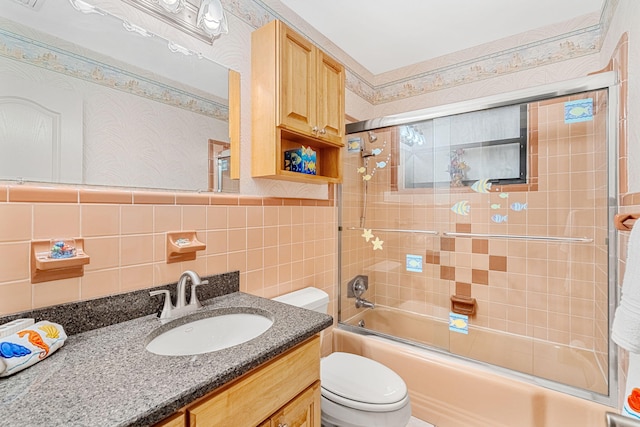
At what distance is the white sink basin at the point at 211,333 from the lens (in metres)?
0.98

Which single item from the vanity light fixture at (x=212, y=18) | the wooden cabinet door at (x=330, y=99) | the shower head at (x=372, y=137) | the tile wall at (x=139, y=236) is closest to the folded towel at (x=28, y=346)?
the tile wall at (x=139, y=236)

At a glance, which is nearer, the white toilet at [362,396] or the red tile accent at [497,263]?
the white toilet at [362,396]

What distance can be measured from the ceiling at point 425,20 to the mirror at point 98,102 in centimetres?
98

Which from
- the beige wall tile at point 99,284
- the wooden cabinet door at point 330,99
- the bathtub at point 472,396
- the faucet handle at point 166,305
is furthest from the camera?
the wooden cabinet door at point 330,99

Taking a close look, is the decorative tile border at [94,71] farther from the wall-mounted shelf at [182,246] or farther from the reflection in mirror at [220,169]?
the wall-mounted shelf at [182,246]

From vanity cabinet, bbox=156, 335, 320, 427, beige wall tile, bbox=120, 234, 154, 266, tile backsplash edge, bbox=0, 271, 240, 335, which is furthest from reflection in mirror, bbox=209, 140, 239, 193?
vanity cabinet, bbox=156, 335, 320, 427

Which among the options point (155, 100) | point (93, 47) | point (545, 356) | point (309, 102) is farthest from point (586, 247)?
point (93, 47)

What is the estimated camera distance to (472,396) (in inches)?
61.6

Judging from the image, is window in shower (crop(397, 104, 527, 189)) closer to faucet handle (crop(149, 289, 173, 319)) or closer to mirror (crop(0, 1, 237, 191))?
mirror (crop(0, 1, 237, 191))

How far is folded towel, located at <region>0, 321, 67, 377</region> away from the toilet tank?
0.93 meters

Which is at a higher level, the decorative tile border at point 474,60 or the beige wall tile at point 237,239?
the decorative tile border at point 474,60

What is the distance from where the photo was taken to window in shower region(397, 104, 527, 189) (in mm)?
1903

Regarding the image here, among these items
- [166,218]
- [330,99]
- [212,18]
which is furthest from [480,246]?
[212,18]

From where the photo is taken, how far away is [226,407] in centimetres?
70
